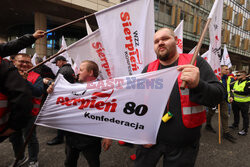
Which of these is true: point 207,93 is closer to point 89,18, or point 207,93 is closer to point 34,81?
point 34,81

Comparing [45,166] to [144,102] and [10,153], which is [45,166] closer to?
[10,153]

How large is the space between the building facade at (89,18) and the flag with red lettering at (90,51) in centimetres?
971

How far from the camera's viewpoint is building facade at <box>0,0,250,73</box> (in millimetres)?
11039

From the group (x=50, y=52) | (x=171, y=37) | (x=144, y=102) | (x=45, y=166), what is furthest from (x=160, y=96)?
(x=50, y=52)

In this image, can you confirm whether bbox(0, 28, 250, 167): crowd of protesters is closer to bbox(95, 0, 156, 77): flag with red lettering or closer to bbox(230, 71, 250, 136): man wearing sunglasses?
bbox(95, 0, 156, 77): flag with red lettering

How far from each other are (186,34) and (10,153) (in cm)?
2015

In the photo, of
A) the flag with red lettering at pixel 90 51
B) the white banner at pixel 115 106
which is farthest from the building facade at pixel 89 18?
the white banner at pixel 115 106

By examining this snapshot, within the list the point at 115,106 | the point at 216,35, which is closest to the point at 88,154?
the point at 115,106

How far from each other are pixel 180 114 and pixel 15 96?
1.34 m

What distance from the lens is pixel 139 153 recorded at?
1.43 m

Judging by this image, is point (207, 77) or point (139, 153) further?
point (139, 153)

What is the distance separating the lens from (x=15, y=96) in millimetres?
1040

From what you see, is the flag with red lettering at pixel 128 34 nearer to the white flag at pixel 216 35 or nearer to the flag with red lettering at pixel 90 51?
the flag with red lettering at pixel 90 51

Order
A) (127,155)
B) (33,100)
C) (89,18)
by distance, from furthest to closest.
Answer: (89,18) → (127,155) → (33,100)
